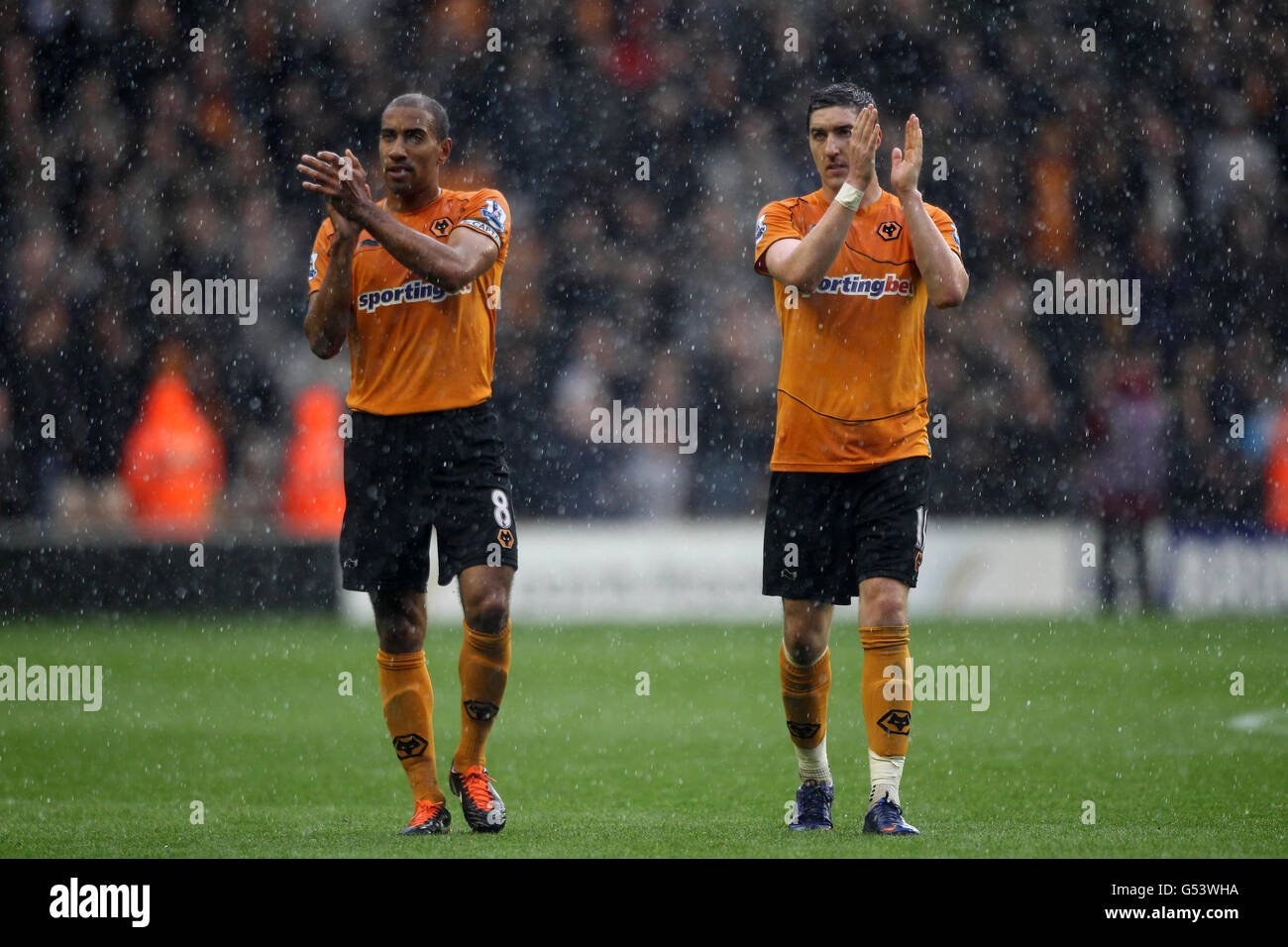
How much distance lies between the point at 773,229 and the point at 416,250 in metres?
1.11

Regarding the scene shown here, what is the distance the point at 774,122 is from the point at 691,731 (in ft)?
28.6

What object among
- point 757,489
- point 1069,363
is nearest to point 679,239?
point 757,489

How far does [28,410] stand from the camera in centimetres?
1386

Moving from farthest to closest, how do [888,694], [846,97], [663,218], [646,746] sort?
1. [663,218]
2. [646,746]
3. [846,97]
4. [888,694]

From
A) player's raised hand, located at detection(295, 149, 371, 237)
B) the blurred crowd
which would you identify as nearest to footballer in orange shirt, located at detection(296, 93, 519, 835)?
player's raised hand, located at detection(295, 149, 371, 237)

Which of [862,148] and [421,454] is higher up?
[862,148]

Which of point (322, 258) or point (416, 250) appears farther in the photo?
point (322, 258)

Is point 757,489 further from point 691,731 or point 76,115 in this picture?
point 76,115

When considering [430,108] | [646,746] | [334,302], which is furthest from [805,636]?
[646,746]

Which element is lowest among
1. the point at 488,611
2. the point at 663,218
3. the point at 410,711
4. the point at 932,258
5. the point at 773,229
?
the point at 410,711

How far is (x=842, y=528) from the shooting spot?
5.34 metres

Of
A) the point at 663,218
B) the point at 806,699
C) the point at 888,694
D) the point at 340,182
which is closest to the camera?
the point at 340,182

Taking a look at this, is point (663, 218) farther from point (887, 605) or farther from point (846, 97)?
point (887, 605)

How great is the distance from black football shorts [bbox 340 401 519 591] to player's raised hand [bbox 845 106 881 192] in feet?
4.45
